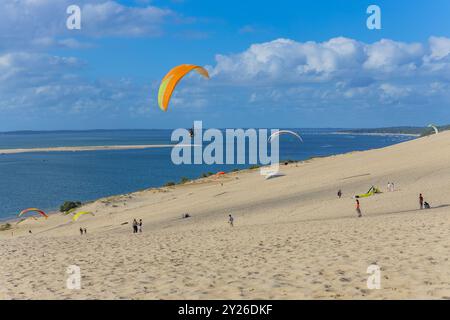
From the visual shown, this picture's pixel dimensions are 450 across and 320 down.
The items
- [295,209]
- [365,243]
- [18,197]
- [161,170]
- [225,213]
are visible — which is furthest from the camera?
[161,170]

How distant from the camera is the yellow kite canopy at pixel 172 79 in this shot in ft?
55.7

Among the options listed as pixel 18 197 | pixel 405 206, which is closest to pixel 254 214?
pixel 405 206

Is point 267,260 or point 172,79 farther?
point 172,79

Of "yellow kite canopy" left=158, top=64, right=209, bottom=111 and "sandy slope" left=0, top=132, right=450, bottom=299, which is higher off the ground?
"yellow kite canopy" left=158, top=64, right=209, bottom=111

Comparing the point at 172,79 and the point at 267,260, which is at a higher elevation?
the point at 172,79

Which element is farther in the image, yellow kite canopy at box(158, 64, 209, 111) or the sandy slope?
yellow kite canopy at box(158, 64, 209, 111)

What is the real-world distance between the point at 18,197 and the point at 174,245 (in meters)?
42.7

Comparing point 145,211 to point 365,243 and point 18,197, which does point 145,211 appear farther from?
point 18,197

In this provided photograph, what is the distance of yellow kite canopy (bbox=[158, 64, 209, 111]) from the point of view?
16969 millimetres

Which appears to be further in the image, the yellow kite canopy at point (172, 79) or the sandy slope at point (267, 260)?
the yellow kite canopy at point (172, 79)

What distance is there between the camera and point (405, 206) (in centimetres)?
1964

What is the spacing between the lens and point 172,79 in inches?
670

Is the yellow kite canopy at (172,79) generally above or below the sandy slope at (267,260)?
above
